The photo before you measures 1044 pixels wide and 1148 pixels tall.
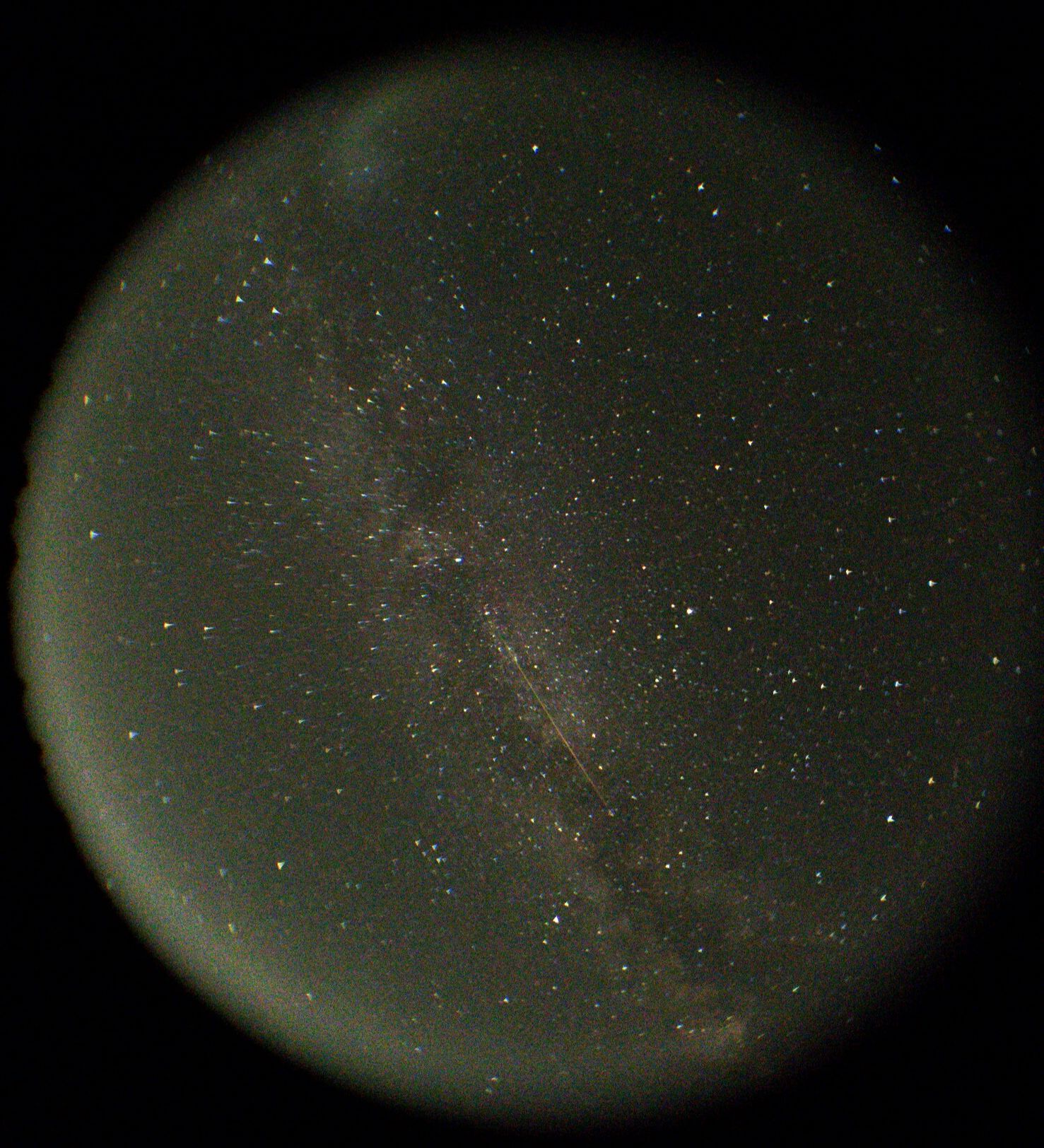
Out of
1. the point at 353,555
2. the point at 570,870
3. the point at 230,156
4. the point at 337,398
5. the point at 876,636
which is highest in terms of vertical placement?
the point at 230,156

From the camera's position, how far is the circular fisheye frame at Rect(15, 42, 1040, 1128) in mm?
571

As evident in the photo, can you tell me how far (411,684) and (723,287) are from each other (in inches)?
19.4

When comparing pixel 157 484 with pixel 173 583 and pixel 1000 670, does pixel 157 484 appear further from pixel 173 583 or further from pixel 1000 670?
pixel 1000 670

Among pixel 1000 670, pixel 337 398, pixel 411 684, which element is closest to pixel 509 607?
pixel 411 684

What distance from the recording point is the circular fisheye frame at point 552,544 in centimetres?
57

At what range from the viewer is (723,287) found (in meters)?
0.57

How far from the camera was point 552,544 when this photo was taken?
1.95ft

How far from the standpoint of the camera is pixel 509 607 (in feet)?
1.99

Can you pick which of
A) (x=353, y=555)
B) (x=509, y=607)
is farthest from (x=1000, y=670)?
(x=353, y=555)

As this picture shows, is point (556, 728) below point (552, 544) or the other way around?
below

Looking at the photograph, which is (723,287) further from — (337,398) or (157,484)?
(157,484)

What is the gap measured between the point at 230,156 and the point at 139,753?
0.63 m

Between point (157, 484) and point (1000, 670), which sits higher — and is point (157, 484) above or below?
above

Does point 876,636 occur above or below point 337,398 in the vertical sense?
below
